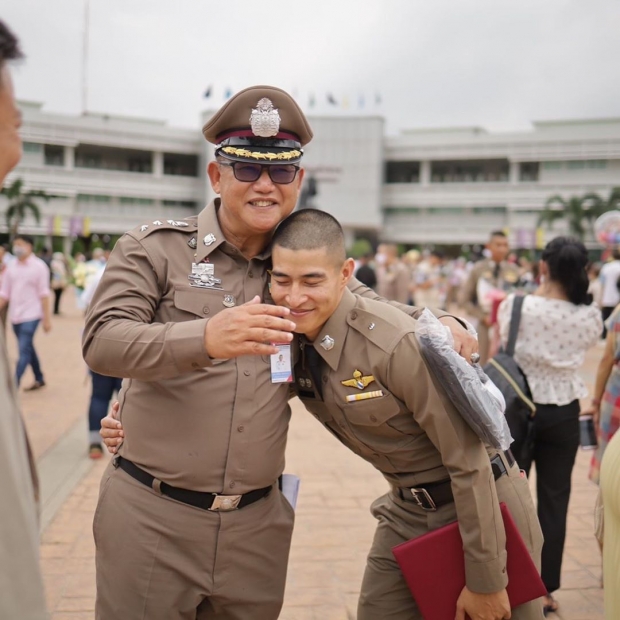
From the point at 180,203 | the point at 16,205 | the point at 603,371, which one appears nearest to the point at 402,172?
the point at 180,203

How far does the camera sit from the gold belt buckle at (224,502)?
2164mm

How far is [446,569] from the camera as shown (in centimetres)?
233

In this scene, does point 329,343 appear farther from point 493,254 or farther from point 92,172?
point 92,172

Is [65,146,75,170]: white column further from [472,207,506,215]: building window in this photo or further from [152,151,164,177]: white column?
[472,207,506,215]: building window

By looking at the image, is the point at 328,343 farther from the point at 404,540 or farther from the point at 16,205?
the point at 16,205

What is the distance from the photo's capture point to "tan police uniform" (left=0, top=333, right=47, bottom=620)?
46.1 inches

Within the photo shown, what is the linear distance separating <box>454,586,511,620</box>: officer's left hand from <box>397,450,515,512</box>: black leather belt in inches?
11.5

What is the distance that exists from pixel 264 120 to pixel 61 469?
4.60 meters

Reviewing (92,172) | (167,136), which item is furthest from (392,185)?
(92,172)

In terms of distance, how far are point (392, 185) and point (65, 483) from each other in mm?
59204

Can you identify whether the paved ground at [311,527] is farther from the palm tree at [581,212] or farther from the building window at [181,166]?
the building window at [181,166]

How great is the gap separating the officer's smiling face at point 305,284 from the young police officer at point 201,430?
0.37 ft

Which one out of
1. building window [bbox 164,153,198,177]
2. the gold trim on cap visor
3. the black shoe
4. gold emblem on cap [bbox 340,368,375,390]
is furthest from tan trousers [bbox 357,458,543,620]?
building window [bbox 164,153,198,177]

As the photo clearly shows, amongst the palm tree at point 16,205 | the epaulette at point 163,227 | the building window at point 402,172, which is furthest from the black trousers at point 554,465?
the building window at point 402,172
